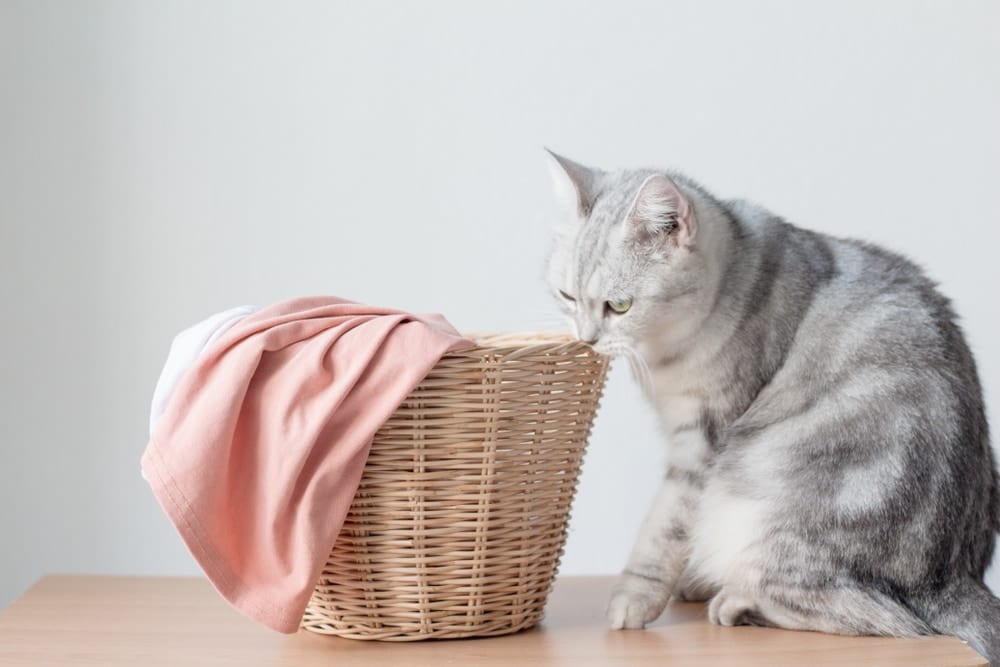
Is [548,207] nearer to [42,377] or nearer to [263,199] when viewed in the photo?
[263,199]

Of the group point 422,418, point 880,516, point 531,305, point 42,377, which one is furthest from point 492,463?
point 42,377

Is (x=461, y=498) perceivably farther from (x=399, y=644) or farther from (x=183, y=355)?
(x=183, y=355)

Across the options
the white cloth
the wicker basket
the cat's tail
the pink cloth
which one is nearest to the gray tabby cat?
the cat's tail

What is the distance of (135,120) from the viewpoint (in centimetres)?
240

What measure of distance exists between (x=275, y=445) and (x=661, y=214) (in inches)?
25.0

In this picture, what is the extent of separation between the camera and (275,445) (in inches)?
54.0

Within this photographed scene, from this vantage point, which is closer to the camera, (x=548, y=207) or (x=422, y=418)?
(x=422, y=418)

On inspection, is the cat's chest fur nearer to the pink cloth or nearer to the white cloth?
the pink cloth

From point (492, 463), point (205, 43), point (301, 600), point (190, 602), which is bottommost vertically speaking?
point (190, 602)

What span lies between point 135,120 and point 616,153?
1.02 m

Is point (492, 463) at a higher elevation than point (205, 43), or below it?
below

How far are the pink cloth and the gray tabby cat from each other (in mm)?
354

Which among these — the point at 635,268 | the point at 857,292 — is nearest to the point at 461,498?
the point at 635,268

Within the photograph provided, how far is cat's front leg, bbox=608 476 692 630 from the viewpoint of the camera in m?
1.60
